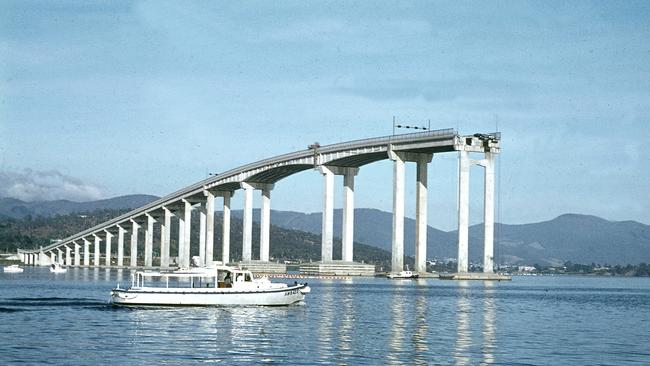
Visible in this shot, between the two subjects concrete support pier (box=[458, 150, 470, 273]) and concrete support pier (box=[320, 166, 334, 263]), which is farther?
concrete support pier (box=[320, 166, 334, 263])

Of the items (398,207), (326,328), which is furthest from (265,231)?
(326,328)

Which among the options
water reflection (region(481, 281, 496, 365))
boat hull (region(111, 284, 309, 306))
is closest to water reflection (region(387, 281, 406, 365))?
water reflection (region(481, 281, 496, 365))

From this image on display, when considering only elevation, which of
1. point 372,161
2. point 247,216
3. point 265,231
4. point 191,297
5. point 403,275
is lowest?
point 403,275

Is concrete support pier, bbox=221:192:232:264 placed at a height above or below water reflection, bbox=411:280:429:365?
above

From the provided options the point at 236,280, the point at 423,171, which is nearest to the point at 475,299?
the point at 236,280

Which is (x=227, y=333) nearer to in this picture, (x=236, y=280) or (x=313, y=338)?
(x=313, y=338)

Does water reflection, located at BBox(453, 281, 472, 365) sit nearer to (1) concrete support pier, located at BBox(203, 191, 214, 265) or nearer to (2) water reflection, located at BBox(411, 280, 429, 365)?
(2) water reflection, located at BBox(411, 280, 429, 365)

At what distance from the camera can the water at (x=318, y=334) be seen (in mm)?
38625

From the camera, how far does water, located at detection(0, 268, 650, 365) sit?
38.6 metres

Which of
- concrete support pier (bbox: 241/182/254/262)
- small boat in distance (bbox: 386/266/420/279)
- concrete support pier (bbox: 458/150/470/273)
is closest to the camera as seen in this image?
concrete support pier (bbox: 458/150/470/273)

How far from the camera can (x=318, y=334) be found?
47.9 meters

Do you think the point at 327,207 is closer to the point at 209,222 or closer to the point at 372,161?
the point at 372,161

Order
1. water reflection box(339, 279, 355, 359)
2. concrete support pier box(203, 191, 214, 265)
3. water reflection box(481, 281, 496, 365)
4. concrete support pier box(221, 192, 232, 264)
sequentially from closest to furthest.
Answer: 1. water reflection box(481, 281, 496, 365)
2. water reflection box(339, 279, 355, 359)
3. concrete support pier box(221, 192, 232, 264)
4. concrete support pier box(203, 191, 214, 265)

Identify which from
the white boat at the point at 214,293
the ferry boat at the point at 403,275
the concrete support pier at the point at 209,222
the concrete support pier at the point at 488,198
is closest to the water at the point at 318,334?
the white boat at the point at 214,293
